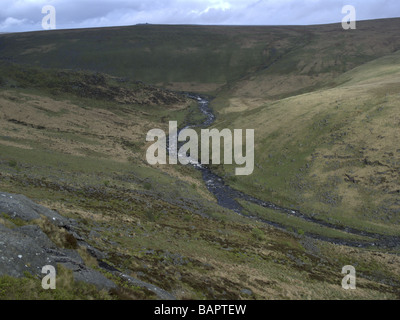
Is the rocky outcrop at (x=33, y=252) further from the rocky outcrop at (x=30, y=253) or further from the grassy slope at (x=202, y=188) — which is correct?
the grassy slope at (x=202, y=188)

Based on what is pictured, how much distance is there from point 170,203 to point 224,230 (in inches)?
415

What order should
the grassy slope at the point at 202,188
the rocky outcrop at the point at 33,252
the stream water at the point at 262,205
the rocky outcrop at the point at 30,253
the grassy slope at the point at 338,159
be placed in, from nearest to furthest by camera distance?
the rocky outcrop at the point at 30,253
the rocky outcrop at the point at 33,252
the grassy slope at the point at 202,188
the stream water at the point at 262,205
the grassy slope at the point at 338,159

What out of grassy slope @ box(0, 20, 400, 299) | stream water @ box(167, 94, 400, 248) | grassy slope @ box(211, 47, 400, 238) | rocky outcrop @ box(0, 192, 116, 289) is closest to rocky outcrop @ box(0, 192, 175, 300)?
rocky outcrop @ box(0, 192, 116, 289)

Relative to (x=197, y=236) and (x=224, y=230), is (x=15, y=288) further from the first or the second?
(x=224, y=230)

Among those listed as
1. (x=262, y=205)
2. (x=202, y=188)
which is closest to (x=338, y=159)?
(x=262, y=205)

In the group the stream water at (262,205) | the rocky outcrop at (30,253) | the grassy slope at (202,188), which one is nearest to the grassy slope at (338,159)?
the grassy slope at (202,188)

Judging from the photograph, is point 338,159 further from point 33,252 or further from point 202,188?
point 33,252

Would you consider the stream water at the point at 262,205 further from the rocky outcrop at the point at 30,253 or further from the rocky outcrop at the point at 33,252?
the rocky outcrop at the point at 30,253

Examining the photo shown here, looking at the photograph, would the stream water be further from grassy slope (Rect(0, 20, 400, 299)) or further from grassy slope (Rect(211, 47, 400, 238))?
grassy slope (Rect(0, 20, 400, 299))

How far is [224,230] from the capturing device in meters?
38.1

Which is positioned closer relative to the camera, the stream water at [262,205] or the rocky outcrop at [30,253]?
the rocky outcrop at [30,253]

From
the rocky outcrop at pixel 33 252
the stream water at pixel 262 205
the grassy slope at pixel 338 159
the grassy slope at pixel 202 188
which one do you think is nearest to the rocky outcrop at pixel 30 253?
the rocky outcrop at pixel 33 252

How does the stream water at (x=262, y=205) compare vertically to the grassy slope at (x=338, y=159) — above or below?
below

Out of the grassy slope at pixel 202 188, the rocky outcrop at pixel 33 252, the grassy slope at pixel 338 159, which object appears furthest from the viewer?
the grassy slope at pixel 338 159
